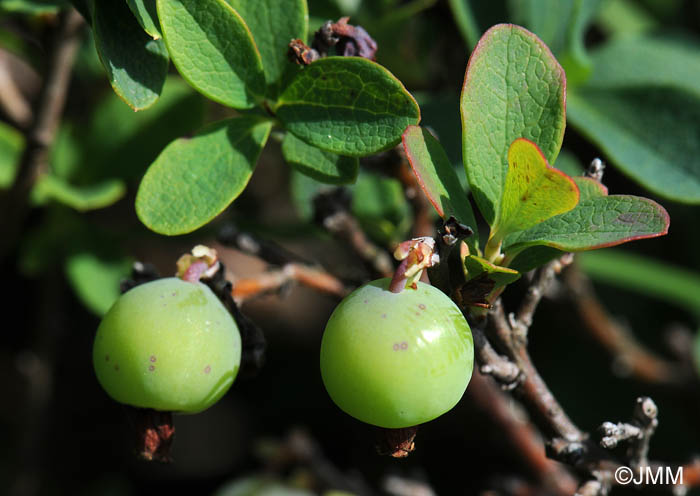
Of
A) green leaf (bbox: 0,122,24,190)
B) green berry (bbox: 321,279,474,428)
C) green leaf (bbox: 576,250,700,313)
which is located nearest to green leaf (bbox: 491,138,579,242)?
green berry (bbox: 321,279,474,428)

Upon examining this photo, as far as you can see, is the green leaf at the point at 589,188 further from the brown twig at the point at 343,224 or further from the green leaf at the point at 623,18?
the green leaf at the point at 623,18

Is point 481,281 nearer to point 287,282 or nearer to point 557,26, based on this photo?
point 287,282

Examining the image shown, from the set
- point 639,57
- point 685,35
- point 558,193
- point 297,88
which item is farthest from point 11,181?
point 685,35

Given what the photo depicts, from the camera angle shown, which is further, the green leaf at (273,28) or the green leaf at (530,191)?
the green leaf at (273,28)

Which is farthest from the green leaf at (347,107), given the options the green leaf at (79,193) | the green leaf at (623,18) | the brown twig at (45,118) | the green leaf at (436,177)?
the green leaf at (623,18)

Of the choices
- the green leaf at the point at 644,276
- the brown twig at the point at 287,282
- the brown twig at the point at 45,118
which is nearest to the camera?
the brown twig at the point at 287,282

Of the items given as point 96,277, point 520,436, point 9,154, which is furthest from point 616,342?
point 9,154
